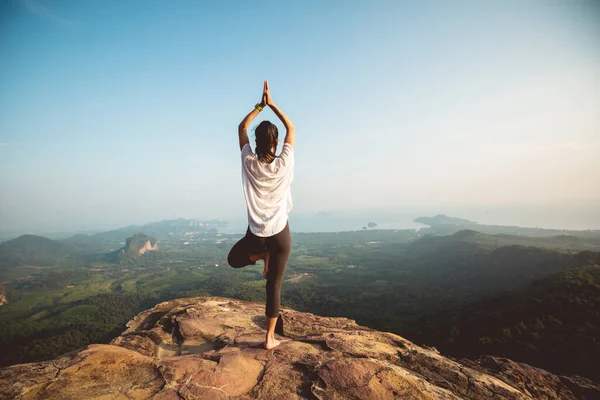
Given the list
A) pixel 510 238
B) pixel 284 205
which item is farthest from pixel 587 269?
pixel 510 238

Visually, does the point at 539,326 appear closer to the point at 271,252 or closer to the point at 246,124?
the point at 271,252

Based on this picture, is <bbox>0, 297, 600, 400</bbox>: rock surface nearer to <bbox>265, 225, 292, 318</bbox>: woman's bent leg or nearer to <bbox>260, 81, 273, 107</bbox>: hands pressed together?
<bbox>265, 225, 292, 318</bbox>: woman's bent leg

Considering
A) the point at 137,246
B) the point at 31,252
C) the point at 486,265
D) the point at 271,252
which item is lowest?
the point at 31,252

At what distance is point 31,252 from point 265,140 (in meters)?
270

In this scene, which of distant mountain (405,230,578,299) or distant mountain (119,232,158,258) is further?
distant mountain (119,232,158,258)

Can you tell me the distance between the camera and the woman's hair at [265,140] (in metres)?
3.43

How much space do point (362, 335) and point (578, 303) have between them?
40.2 meters

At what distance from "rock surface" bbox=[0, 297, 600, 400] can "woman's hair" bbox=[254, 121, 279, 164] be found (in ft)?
9.71

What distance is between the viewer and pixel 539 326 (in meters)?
28.3

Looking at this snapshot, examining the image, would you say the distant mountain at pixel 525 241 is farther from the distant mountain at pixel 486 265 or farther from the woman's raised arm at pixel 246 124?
the woman's raised arm at pixel 246 124

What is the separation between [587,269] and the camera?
38.8 metres

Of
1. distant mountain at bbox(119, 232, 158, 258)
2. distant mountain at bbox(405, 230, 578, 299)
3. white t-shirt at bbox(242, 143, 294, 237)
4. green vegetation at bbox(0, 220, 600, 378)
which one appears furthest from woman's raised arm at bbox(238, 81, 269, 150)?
distant mountain at bbox(119, 232, 158, 258)

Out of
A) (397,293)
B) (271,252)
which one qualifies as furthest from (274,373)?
(397,293)

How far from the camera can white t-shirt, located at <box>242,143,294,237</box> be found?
343cm
